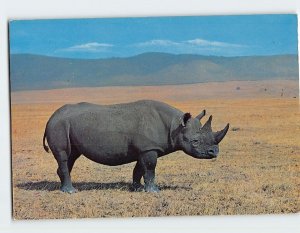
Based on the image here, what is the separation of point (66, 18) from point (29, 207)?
5.08 ft

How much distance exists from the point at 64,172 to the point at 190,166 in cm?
102

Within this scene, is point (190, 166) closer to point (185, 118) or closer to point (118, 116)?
point (185, 118)

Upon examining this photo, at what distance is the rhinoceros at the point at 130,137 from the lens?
7160mm

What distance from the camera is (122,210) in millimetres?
7121

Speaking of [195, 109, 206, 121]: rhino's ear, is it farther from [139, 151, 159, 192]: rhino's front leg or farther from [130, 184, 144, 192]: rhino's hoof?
[130, 184, 144, 192]: rhino's hoof

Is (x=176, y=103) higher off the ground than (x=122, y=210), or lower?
higher

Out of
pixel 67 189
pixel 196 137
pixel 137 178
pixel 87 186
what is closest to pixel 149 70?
pixel 196 137

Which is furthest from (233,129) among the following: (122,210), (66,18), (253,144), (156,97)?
(66,18)

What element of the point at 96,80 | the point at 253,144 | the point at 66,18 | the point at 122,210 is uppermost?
the point at 66,18

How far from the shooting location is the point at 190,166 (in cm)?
724

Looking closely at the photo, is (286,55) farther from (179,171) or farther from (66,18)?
(66,18)

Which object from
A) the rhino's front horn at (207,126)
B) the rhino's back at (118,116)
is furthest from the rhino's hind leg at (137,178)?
the rhino's front horn at (207,126)

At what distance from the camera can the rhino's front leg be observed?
714cm

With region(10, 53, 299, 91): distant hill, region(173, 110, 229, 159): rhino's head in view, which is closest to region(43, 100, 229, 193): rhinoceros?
region(173, 110, 229, 159): rhino's head
